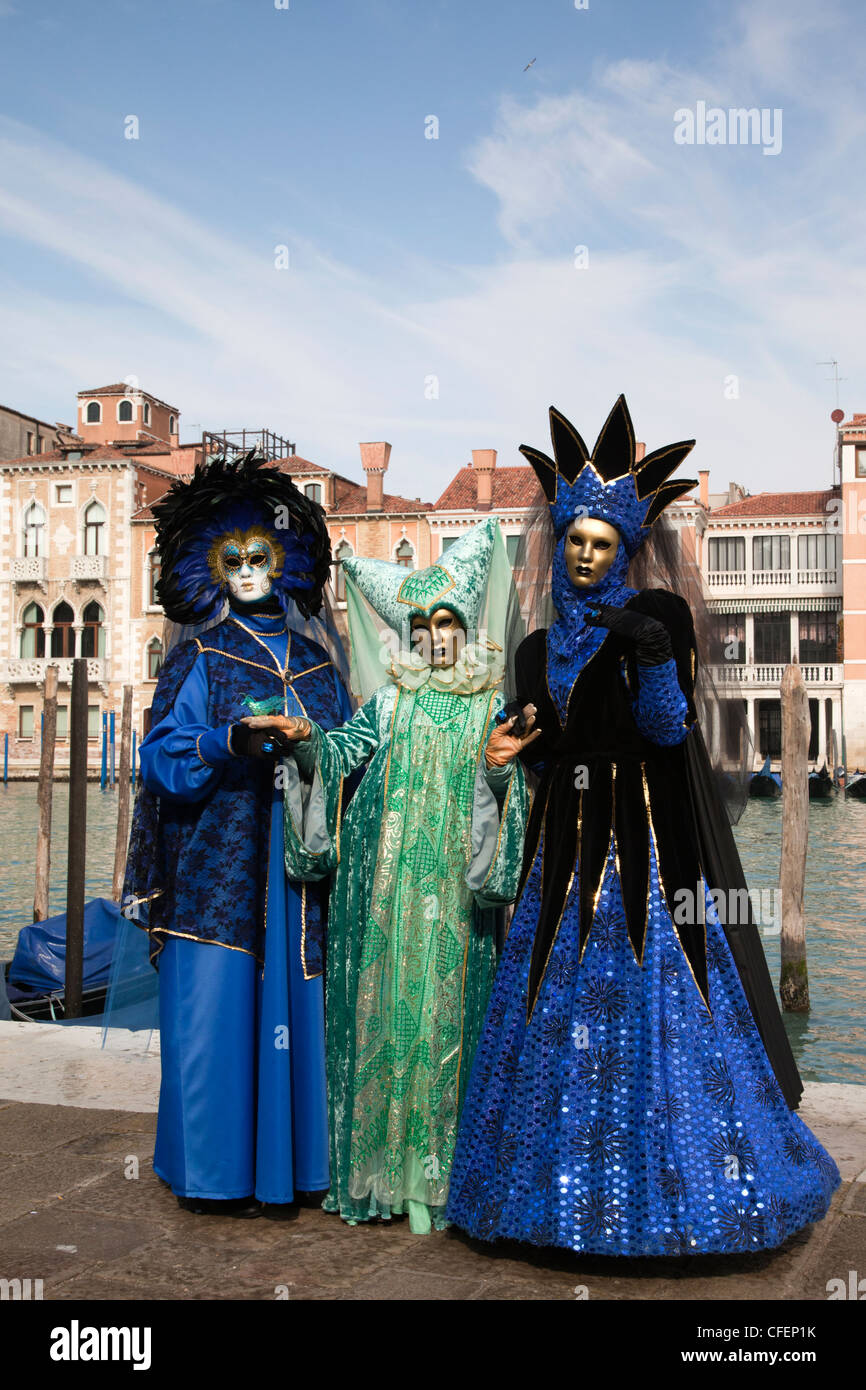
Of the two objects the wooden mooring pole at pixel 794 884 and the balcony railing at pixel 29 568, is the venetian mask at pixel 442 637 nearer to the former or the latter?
the wooden mooring pole at pixel 794 884

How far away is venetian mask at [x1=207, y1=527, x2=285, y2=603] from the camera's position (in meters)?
3.43

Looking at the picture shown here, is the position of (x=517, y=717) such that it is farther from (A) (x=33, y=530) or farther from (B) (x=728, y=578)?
(A) (x=33, y=530)

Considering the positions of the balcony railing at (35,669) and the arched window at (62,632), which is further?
the arched window at (62,632)

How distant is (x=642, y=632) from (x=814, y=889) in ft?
44.8

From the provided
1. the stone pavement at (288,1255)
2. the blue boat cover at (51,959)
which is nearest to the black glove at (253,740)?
the stone pavement at (288,1255)

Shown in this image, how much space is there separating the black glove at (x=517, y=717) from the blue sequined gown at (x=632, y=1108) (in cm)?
27

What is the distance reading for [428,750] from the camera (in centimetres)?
324

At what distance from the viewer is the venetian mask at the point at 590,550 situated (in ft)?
9.71

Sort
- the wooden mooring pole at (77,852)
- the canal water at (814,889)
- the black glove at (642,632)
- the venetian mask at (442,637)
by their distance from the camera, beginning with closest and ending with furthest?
the black glove at (642,632) < the venetian mask at (442,637) < the wooden mooring pole at (77,852) < the canal water at (814,889)

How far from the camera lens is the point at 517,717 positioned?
9.69 ft

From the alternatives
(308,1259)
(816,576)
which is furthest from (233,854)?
(816,576)

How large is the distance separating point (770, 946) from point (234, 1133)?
9.71 metres

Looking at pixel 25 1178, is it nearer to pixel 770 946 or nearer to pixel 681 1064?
pixel 681 1064

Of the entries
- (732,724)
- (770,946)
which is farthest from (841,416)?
(732,724)
